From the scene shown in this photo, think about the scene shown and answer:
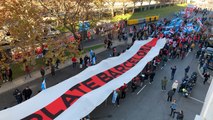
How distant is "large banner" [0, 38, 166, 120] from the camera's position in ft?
44.5

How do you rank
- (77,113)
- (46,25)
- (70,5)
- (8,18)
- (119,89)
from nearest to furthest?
(77,113) < (119,89) < (8,18) < (46,25) < (70,5)

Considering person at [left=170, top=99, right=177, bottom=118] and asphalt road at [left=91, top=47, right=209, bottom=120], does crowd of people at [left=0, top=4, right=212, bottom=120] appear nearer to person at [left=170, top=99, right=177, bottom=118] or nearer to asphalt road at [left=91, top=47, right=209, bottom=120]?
person at [left=170, top=99, right=177, bottom=118]

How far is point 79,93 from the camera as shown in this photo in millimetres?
15930

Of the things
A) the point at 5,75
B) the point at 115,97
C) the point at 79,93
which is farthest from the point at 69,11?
the point at 79,93

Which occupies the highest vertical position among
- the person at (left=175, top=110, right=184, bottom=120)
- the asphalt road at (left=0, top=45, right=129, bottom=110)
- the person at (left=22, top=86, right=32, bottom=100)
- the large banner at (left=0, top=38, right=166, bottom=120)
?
the large banner at (left=0, top=38, right=166, bottom=120)

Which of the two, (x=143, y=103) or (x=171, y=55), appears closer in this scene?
(x=143, y=103)

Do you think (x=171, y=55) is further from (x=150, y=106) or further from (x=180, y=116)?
(x=180, y=116)

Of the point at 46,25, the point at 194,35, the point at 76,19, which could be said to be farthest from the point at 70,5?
the point at 194,35

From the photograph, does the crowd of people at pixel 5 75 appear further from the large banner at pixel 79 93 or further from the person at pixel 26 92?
the large banner at pixel 79 93

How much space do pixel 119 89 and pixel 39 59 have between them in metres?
11.7

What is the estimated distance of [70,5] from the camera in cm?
2603

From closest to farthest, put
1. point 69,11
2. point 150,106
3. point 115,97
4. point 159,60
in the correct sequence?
point 115,97, point 150,106, point 159,60, point 69,11

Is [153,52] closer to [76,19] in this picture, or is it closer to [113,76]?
[113,76]

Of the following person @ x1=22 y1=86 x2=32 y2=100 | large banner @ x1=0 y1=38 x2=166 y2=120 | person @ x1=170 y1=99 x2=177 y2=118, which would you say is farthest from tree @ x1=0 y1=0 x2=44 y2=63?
person @ x1=170 y1=99 x2=177 y2=118
